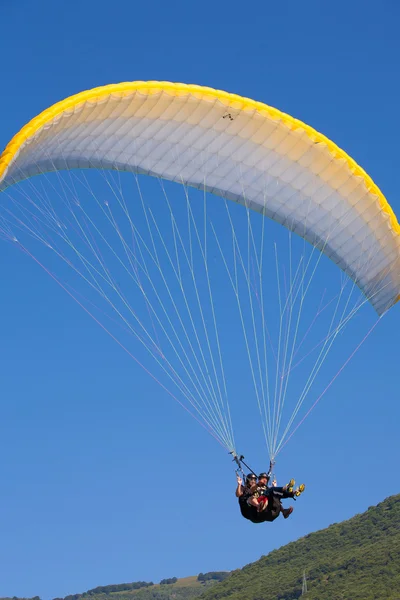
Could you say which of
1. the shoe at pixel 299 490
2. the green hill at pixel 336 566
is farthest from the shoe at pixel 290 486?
the green hill at pixel 336 566

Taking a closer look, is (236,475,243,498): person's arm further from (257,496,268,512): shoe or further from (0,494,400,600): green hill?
(0,494,400,600): green hill

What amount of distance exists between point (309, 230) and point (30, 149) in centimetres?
657

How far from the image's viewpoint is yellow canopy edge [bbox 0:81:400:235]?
21766 millimetres

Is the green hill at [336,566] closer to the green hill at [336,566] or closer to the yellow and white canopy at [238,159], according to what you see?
the green hill at [336,566]

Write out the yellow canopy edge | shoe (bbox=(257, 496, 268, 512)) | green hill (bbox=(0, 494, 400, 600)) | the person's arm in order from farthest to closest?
1. green hill (bbox=(0, 494, 400, 600))
2. the person's arm
3. shoe (bbox=(257, 496, 268, 512))
4. the yellow canopy edge

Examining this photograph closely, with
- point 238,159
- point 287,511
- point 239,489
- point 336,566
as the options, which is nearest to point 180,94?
point 238,159

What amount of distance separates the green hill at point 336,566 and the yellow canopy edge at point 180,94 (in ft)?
145

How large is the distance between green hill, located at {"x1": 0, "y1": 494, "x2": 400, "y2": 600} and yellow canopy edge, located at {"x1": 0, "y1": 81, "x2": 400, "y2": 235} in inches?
1744

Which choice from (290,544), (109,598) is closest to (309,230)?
(290,544)

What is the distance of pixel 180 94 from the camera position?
2342 centimetres

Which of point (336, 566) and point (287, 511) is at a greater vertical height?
point (336, 566)

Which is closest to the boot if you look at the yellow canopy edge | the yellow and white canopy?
the yellow and white canopy

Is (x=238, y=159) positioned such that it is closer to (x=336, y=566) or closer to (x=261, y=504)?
(x=261, y=504)

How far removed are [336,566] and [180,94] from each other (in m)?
59.1
